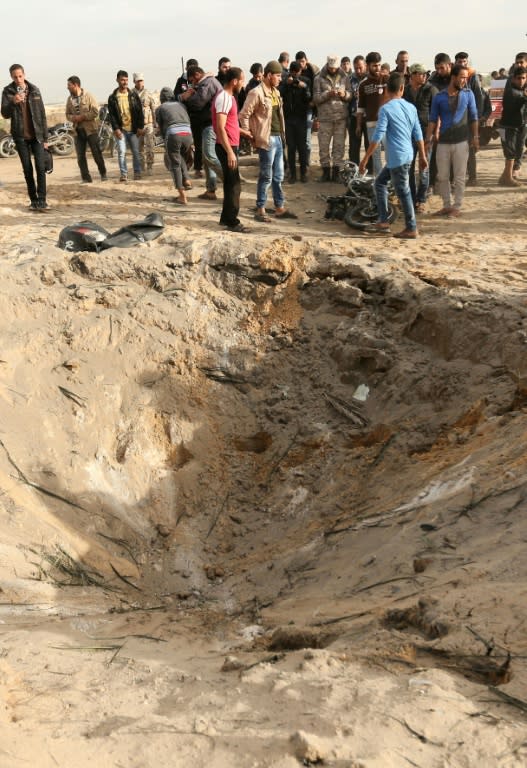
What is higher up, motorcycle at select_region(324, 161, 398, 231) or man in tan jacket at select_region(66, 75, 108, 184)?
man in tan jacket at select_region(66, 75, 108, 184)

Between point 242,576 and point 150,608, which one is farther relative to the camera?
point 242,576

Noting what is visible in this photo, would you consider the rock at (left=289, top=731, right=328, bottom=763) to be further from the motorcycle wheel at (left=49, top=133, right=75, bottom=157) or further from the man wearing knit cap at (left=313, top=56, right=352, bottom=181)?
the motorcycle wheel at (left=49, top=133, right=75, bottom=157)

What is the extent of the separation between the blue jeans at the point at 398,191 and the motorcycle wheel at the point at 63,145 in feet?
34.7

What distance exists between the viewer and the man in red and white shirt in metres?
7.95

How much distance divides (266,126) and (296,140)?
256 cm

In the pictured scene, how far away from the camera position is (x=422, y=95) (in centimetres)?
977

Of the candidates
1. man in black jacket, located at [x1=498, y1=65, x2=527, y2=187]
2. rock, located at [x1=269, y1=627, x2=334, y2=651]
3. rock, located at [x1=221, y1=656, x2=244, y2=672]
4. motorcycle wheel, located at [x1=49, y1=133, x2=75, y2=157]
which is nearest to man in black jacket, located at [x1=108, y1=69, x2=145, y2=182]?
man in black jacket, located at [x1=498, y1=65, x2=527, y2=187]

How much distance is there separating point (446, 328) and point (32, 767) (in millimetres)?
4390

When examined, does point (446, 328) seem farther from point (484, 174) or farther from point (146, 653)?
point (484, 174)

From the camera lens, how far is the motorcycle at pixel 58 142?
16.6m

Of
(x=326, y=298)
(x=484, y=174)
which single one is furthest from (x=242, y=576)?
(x=484, y=174)

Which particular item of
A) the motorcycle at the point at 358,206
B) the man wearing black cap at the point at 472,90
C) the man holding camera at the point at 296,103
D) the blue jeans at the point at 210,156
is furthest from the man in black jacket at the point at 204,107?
the man wearing black cap at the point at 472,90

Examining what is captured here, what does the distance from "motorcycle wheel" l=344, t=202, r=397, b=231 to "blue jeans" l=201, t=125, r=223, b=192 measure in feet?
6.64

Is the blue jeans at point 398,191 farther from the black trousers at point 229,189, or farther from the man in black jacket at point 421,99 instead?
the black trousers at point 229,189
